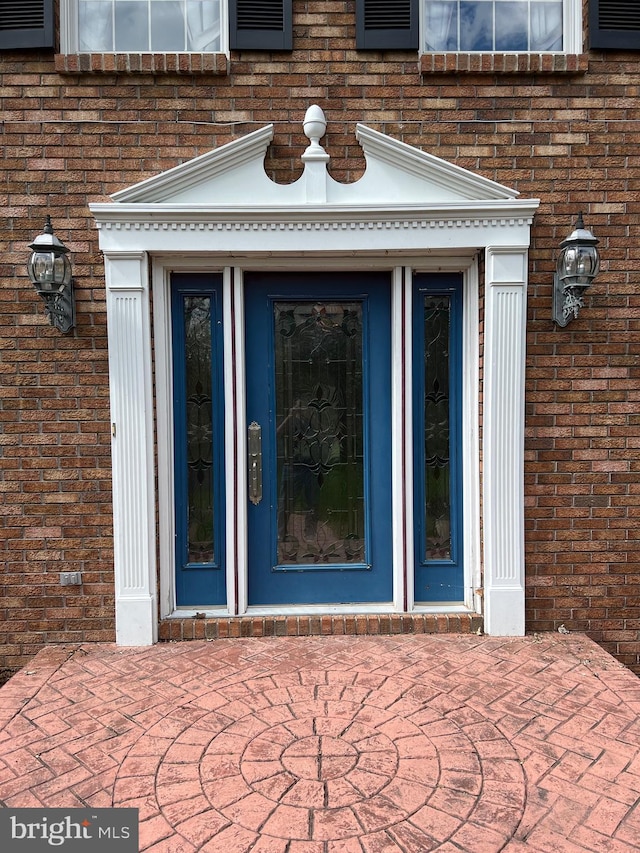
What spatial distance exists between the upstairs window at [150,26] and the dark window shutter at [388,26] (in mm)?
923

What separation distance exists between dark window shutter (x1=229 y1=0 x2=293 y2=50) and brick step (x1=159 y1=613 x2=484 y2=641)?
3.53m

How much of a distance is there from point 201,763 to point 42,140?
3.53 metres

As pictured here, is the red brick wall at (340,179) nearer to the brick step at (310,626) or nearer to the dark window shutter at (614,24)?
the dark window shutter at (614,24)

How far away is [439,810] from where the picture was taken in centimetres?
199

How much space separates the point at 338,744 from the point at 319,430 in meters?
1.83

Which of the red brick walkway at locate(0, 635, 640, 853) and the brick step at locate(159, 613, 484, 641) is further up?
the brick step at locate(159, 613, 484, 641)

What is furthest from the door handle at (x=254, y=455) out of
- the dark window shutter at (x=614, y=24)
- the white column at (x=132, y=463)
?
the dark window shutter at (x=614, y=24)

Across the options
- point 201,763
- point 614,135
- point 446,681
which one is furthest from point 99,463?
point 614,135

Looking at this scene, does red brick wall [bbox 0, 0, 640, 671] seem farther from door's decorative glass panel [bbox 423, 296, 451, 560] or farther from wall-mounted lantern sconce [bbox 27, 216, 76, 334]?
door's decorative glass panel [bbox 423, 296, 451, 560]

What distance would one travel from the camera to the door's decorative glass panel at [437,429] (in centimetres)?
355

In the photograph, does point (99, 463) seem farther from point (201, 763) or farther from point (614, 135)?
point (614, 135)

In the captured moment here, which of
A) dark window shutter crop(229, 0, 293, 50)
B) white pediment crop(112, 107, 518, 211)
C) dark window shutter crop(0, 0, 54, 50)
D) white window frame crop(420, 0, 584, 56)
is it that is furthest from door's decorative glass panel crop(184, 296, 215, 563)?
white window frame crop(420, 0, 584, 56)

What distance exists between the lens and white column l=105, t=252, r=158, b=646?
325 cm

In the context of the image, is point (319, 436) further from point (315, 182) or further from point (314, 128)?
point (314, 128)
